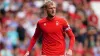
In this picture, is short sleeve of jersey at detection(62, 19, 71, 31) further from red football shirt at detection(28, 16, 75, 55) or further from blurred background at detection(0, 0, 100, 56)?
blurred background at detection(0, 0, 100, 56)

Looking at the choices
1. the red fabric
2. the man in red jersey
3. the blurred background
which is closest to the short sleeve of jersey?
the man in red jersey

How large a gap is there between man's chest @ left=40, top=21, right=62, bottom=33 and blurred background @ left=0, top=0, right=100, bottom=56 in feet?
18.7

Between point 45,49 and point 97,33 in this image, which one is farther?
point 97,33

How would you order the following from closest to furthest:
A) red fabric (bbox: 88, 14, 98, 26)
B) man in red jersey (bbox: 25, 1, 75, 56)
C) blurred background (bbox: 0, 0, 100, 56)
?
1. man in red jersey (bbox: 25, 1, 75, 56)
2. blurred background (bbox: 0, 0, 100, 56)
3. red fabric (bbox: 88, 14, 98, 26)

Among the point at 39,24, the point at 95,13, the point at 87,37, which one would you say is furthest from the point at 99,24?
the point at 39,24

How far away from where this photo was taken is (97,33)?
61.6 ft

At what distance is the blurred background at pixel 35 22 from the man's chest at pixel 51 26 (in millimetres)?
5696

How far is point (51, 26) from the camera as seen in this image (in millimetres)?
11469

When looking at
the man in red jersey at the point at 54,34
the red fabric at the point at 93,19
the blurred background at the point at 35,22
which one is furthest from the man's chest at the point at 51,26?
the red fabric at the point at 93,19

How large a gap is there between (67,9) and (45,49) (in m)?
8.76

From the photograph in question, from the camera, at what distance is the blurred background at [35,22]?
18.0 m

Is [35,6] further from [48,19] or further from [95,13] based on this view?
[48,19]

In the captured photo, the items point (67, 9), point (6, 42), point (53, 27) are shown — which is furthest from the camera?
point (67, 9)

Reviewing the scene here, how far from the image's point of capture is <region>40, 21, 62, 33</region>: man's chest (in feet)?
37.4
